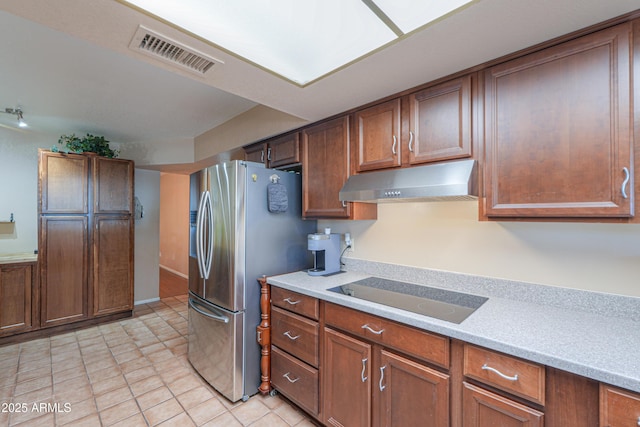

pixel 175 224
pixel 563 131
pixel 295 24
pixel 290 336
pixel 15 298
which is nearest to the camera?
pixel 563 131

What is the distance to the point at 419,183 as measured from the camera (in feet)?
5.19

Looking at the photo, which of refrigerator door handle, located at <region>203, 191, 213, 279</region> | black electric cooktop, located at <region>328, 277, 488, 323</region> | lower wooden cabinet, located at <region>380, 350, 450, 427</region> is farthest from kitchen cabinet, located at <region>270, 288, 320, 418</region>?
refrigerator door handle, located at <region>203, 191, 213, 279</region>

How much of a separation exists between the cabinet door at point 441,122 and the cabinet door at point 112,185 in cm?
372

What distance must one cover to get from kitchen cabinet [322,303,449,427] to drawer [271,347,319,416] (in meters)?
0.11

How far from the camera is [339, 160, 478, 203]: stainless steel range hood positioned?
1.45m

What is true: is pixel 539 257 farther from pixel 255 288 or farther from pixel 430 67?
pixel 255 288

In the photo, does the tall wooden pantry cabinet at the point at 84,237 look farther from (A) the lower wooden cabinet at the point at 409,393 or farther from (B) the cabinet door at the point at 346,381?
(A) the lower wooden cabinet at the point at 409,393

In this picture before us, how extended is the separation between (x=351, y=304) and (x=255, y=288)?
903 millimetres

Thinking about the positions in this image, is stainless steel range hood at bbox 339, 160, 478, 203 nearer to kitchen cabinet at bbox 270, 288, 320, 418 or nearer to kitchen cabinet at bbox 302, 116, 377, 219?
kitchen cabinet at bbox 302, 116, 377, 219

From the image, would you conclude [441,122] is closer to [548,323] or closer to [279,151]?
[548,323]

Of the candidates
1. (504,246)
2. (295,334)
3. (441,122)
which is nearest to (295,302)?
(295,334)

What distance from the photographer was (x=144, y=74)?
2.18 meters

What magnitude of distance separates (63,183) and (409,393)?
4.14 m

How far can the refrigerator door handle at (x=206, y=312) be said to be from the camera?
6.99ft
